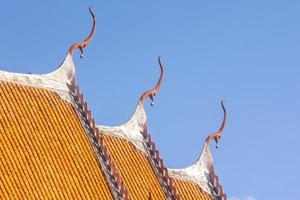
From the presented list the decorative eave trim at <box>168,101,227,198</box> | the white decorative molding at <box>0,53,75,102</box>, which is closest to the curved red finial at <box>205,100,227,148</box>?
the decorative eave trim at <box>168,101,227,198</box>

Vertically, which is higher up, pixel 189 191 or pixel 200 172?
pixel 200 172

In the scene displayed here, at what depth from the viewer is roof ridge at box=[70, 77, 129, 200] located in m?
35.8

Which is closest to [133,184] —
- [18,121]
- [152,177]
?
[152,177]

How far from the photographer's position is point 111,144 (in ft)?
127

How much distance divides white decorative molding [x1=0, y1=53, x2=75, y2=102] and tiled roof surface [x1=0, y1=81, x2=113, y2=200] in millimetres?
197

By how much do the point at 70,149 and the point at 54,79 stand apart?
8.06 ft

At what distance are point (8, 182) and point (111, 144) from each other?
6312mm

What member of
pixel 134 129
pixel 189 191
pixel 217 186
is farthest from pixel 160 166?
pixel 217 186

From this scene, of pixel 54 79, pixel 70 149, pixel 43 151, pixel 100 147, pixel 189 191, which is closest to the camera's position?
pixel 43 151

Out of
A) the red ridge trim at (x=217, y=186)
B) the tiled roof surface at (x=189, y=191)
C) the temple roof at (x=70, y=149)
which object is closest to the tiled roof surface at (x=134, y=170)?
the temple roof at (x=70, y=149)

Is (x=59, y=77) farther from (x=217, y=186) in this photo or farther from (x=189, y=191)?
(x=217, y=186)

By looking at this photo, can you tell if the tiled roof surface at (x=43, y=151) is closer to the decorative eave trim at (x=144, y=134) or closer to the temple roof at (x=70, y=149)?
the temple roof at (x=70, y=149)

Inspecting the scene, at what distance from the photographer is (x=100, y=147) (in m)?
36.6

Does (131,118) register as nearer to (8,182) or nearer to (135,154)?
(135,154)
